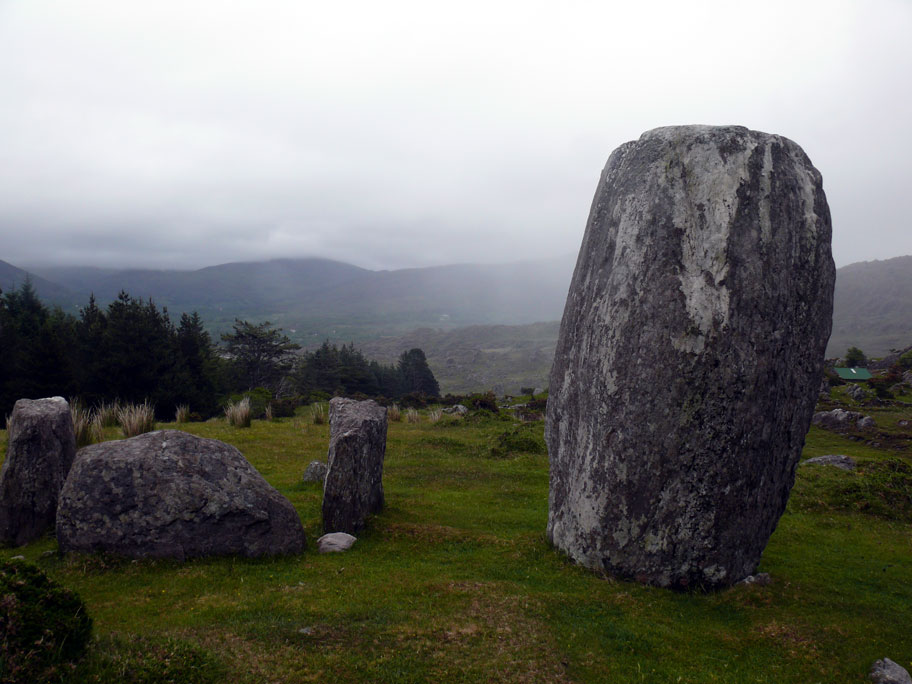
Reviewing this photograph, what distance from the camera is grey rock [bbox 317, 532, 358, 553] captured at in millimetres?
10656

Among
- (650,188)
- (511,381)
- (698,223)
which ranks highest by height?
(650,188)

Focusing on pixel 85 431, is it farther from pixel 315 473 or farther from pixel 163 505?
pixel 163 505

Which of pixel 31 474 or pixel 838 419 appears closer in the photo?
pixel 31 474

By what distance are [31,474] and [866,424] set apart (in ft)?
102

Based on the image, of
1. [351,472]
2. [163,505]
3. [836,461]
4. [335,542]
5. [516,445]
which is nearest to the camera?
[163,505]

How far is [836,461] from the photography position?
19391mm

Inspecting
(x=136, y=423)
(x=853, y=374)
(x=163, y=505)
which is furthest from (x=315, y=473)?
(x=853, y=374)

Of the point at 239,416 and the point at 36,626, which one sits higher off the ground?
the point at 36,626

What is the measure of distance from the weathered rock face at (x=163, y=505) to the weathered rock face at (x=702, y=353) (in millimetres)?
5817

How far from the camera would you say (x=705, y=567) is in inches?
360

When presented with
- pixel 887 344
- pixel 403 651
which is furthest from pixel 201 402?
pixel 887 344

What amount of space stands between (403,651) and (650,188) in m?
7.90

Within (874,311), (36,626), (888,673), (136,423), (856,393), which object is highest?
(874,311)

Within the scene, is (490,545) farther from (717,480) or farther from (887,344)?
(887,344)
